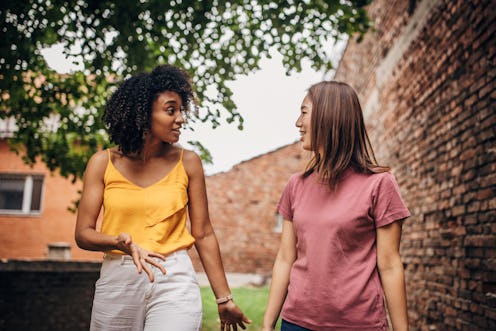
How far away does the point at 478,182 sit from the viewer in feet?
12.8

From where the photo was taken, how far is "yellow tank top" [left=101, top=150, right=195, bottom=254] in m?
2.21

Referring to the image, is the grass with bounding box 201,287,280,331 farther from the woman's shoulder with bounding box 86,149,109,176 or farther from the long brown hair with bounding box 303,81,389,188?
the long brown hair with bounding box 303,81,389,188

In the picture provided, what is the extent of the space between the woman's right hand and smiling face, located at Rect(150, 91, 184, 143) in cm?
60

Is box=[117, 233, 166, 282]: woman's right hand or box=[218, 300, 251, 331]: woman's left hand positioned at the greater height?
box=[117, 233, 166, 282]: woman's right hand

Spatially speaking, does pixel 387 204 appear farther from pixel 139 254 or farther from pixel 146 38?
pixel 146 38

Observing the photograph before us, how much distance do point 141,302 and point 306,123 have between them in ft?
3.60

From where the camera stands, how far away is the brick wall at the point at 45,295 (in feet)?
19.7

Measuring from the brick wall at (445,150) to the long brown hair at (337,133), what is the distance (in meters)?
1.94

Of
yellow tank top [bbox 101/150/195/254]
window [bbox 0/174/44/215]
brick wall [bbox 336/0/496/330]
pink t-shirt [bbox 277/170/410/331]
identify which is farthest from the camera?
window [bbox 0/174/44/215]

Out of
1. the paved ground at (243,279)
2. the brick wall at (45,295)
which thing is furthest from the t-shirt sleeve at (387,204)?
the paved ground at (243,279)

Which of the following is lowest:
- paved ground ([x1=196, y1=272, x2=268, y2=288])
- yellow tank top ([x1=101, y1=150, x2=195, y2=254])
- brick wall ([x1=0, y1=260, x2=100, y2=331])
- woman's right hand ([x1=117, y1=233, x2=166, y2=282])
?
paved ground ([x1=196, y1=272, x2=268, y2=288])

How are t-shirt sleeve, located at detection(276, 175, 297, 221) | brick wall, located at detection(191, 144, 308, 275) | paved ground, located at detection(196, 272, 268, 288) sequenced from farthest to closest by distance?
brick wall, located at detection(191, 144, 308, 275), paved ground, located at detection(196, 272, 268, 288), t-shirt sleeve, located at detection(276, 175, 297, 221)

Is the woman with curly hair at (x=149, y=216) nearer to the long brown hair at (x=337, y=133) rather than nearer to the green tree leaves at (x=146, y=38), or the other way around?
the long brown hair at (x=337, y=133)

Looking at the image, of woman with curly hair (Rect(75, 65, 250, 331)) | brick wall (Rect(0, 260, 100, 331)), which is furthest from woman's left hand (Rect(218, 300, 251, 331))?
brick wall (Rect(0, 260, 100, 331))
